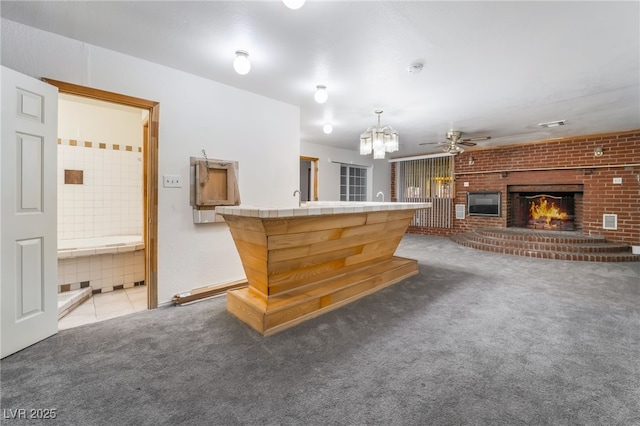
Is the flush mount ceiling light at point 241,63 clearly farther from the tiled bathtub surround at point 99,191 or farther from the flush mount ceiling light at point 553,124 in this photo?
the flush mount ceiling light at point 553,124

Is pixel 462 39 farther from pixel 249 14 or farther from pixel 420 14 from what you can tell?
pixel 249 14

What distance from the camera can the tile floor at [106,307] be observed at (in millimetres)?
2355

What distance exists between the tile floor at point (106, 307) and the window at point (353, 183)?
504 centimetres

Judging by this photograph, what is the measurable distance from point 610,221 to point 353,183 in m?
5.23

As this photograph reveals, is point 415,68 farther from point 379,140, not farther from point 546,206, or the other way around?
point 546,206

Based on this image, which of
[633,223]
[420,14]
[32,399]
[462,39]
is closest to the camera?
[32,399]

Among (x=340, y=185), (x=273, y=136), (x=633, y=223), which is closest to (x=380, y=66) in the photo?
(x=273, y=136)

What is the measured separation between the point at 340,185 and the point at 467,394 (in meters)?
5.82

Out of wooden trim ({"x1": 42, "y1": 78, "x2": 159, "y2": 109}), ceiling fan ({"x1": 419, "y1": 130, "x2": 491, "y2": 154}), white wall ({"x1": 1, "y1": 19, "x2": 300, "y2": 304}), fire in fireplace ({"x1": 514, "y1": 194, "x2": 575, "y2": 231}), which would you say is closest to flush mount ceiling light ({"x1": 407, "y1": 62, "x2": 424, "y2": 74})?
white wall ({"x1": 1, "y1": 19, "x2": 300, "y2": 304})

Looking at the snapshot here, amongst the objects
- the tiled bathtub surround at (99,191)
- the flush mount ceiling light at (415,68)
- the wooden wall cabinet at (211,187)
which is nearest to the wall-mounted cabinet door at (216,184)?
the wooden wall cabinet at (211,187)

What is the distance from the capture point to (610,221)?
522 centimetres

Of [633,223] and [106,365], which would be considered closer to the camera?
[106,365]

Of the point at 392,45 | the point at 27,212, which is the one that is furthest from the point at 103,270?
the point at 392,45

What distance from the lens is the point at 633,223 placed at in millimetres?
5016
